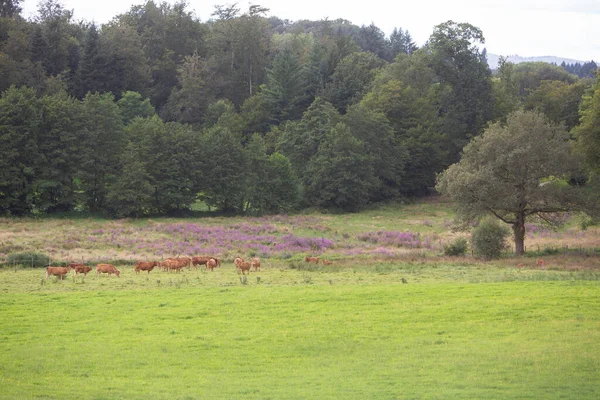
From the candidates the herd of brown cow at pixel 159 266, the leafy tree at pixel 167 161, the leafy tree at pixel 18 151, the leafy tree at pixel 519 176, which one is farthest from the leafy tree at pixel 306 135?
the herd of brown cow at pixel 159 266

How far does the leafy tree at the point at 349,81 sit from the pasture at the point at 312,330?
226ft

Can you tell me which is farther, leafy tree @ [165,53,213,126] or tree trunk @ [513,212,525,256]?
leafy tree @ [165,53,213,126]

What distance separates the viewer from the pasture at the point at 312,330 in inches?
769

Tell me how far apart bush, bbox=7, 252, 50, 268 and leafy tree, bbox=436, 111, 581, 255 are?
29.5 metres

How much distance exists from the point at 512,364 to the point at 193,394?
9.58 meters

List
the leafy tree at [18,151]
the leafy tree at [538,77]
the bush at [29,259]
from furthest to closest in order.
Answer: the leafy tree at [538,77] < the leafy tree at [18,151] < the bush at [29,259]

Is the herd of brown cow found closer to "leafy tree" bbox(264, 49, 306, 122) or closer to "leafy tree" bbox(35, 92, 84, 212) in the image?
"leafy tree" bbox(35, 92, 84, 212)

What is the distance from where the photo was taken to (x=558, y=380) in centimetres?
A: 1925

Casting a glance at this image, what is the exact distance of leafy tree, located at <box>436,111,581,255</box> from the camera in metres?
51.0

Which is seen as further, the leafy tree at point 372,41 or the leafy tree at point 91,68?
the leafy tree at point 372,41

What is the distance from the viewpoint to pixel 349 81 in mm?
118250

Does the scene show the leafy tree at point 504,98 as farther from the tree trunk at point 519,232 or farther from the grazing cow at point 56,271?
the grazing cow at point 56,271

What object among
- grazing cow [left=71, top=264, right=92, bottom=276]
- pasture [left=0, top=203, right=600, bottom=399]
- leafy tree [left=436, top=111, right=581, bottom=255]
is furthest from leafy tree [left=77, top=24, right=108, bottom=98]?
grazing cow [left=71, top=264, right=92, bottom=276]

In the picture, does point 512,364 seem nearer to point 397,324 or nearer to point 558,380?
point 558,380
